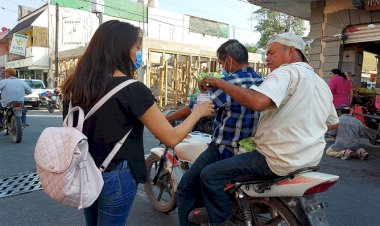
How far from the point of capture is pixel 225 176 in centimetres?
256

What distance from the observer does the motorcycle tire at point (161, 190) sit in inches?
155

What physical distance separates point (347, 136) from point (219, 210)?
5.49 metres

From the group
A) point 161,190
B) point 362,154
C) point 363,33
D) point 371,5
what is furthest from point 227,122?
point 363,33

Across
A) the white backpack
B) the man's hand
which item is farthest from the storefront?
the white backpack

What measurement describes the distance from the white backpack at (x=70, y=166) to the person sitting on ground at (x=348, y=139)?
6.31 m

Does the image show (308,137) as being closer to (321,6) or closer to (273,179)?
(273,179)

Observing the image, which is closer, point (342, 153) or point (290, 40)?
point (290, 40)

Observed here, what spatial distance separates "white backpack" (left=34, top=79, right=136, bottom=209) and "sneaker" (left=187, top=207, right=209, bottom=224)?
1227 mm

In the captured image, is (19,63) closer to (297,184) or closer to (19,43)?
(19,43)

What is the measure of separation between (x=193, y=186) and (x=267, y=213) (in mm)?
605

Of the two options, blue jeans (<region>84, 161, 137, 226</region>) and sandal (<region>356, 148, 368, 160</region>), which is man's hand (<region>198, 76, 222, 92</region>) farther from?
sandal (<region>356, 148, 368, 160</region>)

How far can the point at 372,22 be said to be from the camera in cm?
938

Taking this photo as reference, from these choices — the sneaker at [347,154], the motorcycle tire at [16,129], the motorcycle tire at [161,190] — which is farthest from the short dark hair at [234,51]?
the motorcycle tire at [16,129]

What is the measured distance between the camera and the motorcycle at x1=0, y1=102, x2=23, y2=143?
8032 millimetres
